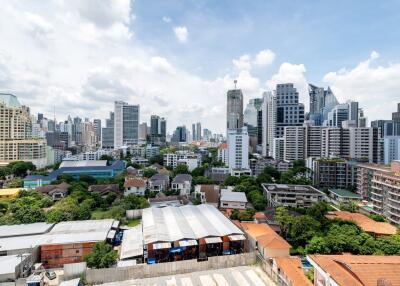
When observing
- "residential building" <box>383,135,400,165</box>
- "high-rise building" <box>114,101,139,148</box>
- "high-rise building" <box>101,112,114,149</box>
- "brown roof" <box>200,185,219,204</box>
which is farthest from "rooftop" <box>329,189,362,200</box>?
"high-rise building" <box>101,112,114,149</box>

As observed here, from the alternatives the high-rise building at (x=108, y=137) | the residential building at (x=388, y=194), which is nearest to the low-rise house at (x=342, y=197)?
the residential building at (x=388, y=194)

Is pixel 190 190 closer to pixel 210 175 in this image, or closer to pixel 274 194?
pixel 210 175

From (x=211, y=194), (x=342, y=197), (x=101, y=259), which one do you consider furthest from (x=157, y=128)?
(x=101, y=259)

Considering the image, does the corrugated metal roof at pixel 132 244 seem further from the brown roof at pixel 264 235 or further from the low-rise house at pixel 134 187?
the low-rise house at pixel 134 187

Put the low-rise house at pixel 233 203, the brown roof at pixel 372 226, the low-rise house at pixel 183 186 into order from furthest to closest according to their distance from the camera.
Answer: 1. the low-rise house at pixel 183 186
2. the low-rise house at pixel 233 203
3. the brown roof at pixel 372 226

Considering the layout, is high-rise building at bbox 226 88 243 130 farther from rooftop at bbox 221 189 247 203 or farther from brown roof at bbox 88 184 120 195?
rooftop at bbox 221 189 247 203
